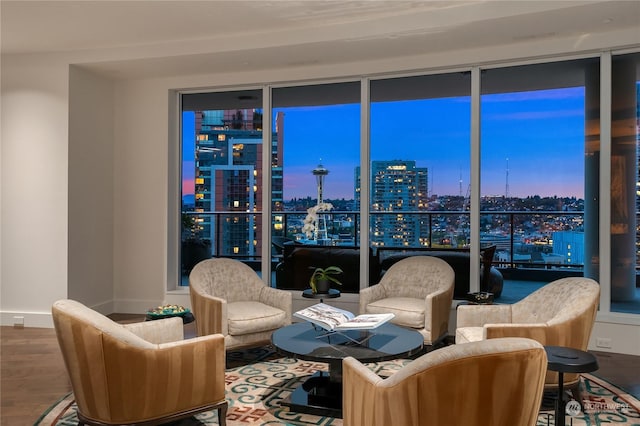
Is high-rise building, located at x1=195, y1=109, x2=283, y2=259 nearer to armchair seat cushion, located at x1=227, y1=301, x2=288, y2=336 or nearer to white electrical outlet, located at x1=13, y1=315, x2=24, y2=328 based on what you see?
armchair seat cushion, located at x1=227, y1=301, x2=288, y2=336

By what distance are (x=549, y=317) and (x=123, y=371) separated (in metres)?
2.76

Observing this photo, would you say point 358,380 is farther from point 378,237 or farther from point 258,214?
point 258,214

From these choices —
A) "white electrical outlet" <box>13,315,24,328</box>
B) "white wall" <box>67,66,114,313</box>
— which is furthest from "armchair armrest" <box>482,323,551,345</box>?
"white electrical outlet" <box>13,315,24,328</box>

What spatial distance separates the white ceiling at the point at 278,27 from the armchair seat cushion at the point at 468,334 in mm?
2466

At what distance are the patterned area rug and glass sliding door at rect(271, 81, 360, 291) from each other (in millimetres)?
1868

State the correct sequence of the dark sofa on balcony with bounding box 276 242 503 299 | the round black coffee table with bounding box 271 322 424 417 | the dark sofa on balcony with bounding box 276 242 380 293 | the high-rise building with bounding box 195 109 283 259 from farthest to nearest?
the high-rise building with bounding box 195 109 283 259, the dark sofa on balcony with bounding box 276 242 380 293, the dark sofa on balcony with bounding box 276 242 503 299, the round black coffee table with bounding box 271 322 424 417

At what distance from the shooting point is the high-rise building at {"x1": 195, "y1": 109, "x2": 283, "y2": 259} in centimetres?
611

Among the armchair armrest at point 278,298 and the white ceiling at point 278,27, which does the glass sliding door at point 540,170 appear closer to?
the white ceiling at point 278,27

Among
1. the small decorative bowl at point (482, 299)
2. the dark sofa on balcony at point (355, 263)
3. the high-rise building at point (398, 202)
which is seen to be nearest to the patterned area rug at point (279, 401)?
the small decorative bowl at point (482, 299)

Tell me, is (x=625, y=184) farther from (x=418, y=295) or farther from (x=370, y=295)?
(x=370, y=295)

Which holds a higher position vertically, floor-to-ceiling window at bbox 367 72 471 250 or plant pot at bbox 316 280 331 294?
floor-to-ceiling window at bbox 367 72 471 250

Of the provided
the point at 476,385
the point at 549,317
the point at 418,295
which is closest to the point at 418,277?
the point at 418,295

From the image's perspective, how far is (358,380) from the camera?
218cm

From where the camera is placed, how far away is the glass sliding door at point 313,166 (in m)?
5.76
